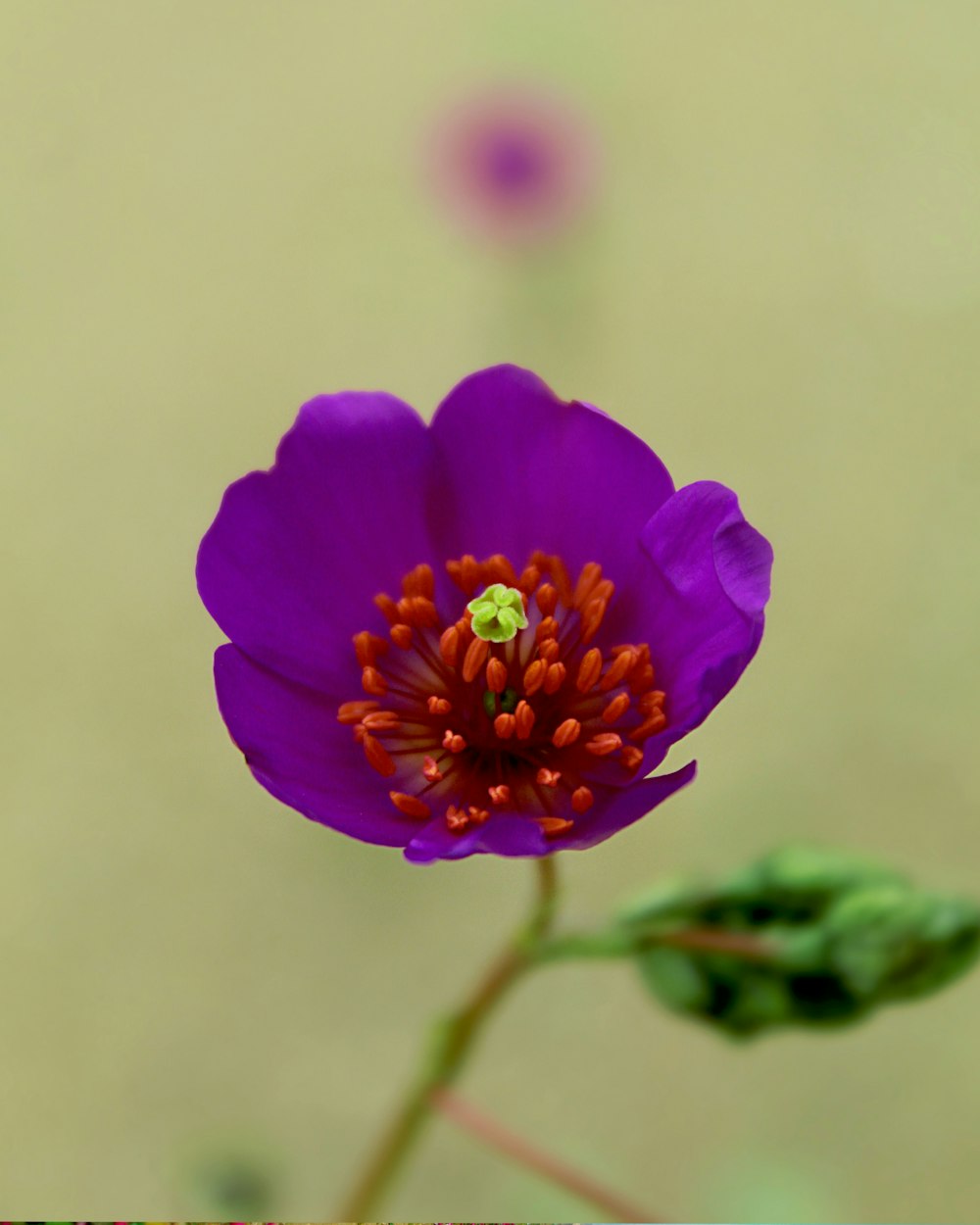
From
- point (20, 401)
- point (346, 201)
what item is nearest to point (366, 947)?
point (20, 401)

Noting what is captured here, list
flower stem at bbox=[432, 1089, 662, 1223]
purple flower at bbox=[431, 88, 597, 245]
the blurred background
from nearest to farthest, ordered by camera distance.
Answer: flower stem at bbox=[432, 1089, 662, 1223] < the blurred background < purple flower at bbox=[431, 88, 597, 245]

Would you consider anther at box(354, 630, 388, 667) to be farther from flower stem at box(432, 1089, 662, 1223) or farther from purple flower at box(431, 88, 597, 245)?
purple flower at box(431, 88, 597, 245)

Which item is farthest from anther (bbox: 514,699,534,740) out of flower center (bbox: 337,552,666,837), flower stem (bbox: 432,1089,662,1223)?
flower stem (bbox: 432,1089,662,1223)

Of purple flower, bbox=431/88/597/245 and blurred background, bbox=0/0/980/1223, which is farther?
purple flower, bbox=431/88/597/245

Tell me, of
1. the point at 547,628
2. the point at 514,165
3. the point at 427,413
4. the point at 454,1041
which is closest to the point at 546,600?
the point at 547,628

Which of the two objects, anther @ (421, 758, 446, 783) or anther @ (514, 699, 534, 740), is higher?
anther @ (514, 699, 534, 740)

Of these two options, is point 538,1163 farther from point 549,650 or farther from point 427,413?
point 427,413

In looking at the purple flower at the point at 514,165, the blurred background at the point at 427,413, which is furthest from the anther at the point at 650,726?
the purple flower at the point at 514,165
